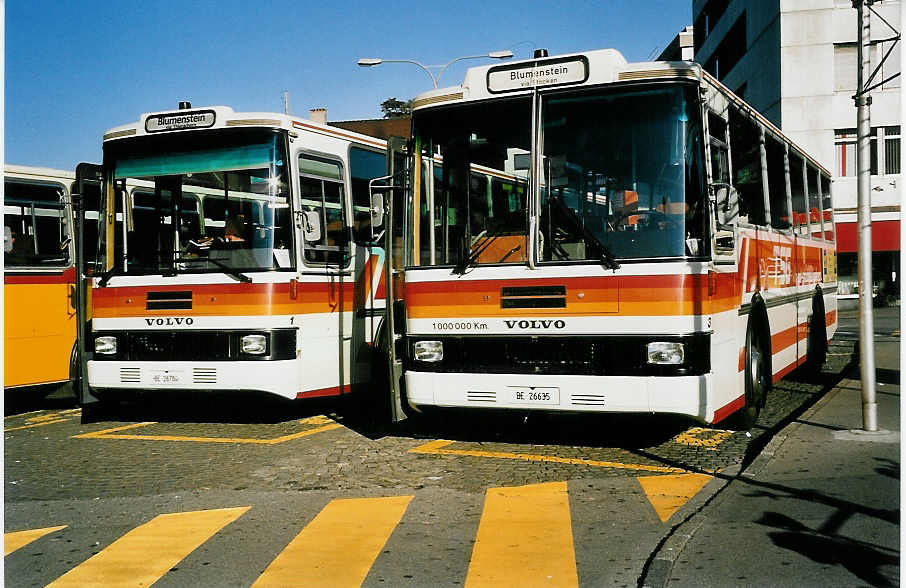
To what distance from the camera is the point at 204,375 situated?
10.1 metres

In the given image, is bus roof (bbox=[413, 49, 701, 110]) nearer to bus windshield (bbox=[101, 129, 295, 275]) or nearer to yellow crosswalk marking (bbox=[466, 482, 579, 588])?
bus windshield (bbox=[101, 129, 295, 275])

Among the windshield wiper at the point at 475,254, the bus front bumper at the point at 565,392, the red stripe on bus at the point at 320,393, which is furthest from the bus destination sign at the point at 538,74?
the red stripe on bus at the point at 320,393

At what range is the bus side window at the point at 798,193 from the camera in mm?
12500

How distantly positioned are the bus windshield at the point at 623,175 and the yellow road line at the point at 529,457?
1799mm

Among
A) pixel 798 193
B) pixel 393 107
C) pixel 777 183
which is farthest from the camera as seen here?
pixel 393 107

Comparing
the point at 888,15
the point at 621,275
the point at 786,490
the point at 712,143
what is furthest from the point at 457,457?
the point at 888,15

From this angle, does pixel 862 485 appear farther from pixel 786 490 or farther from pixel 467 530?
pixel 467 530

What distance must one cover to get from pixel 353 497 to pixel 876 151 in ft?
126

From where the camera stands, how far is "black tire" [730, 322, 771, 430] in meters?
9.48

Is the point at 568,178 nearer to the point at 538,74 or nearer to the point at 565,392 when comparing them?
the point at 538,74

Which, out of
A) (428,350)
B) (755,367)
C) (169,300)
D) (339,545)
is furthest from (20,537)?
(755,367)

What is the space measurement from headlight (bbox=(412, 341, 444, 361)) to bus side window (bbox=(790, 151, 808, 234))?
5873 millimetres

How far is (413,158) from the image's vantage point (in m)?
8.86

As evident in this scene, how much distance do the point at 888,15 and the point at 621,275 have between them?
116ft
